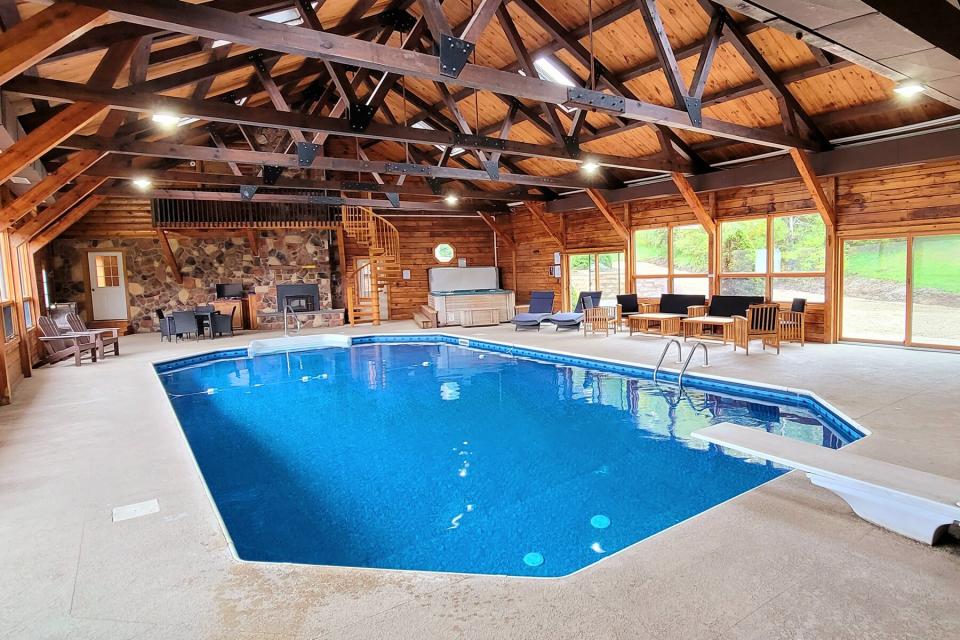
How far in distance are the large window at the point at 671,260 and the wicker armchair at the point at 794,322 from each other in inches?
68.0

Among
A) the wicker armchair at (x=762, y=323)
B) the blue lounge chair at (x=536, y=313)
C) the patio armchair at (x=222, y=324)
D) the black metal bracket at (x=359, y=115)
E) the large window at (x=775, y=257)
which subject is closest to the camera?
the black metal bracket at (x=359, y=115)

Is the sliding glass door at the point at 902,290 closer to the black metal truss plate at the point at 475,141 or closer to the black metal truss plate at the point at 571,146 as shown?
the black metal truss plate at the point at 571,146

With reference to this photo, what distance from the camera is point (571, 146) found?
779cm

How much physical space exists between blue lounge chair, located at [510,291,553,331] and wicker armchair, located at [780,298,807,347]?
4.66 metres

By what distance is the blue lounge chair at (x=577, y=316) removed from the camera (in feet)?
36.8

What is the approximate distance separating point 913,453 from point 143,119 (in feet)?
30.4

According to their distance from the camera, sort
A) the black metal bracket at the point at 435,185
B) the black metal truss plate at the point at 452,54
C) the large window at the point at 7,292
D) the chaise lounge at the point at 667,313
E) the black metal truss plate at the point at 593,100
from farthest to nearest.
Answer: the black metal bracket at the point at 435,185, the chaise lounge at the point at 667,313, the large window at the point at 7,292, the black metal truss plate at the point at 593,100, the black metal truss plate at the point at 452,54

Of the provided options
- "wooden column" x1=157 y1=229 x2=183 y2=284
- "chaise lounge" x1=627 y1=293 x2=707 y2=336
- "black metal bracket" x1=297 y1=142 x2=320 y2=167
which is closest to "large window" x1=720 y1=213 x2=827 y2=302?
"chaise lounge" x1=627 y1=293 x2=707 y2=336

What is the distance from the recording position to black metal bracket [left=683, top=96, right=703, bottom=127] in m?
5.77

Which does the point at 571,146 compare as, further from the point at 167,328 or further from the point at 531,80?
the point at 167,328

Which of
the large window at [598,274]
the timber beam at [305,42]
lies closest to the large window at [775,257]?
the large window at [598,274]

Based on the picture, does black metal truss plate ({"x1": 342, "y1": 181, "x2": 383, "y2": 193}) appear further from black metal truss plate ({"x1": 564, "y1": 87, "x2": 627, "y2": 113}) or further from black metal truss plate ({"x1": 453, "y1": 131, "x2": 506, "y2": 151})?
black metal truss plate ({"x1": 564, "y1": 87, "x2": 627, "y2": 113})

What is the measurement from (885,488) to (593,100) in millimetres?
4230

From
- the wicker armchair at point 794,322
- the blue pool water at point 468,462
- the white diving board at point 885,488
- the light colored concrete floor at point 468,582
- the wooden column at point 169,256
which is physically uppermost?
the wooden column at point 169,256
